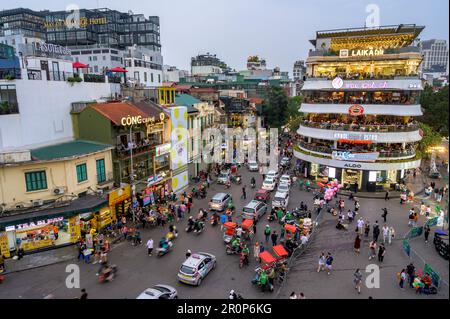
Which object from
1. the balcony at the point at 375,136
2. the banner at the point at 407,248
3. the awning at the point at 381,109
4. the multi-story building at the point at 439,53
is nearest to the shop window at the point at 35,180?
the multi-story building at the point at 439,53

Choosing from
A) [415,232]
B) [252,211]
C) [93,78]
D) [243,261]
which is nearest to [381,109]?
[415,232]

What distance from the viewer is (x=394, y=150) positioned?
136ft

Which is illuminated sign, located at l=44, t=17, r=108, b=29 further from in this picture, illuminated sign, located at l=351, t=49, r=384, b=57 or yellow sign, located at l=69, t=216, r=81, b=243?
yellow sign, located at l=69, t=216, r=81, b=243

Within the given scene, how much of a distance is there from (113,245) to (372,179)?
106 feet

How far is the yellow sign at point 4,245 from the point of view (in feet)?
75.5

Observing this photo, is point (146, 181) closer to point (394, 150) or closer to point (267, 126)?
point (394, 150)

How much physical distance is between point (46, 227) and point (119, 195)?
6.62 metres

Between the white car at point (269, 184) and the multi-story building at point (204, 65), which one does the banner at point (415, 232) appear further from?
the multi-story building at point (204, 65)

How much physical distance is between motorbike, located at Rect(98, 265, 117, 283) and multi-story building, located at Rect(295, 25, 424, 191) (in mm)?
31256

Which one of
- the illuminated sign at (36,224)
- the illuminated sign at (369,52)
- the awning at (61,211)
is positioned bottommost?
the illuminated sign at (36,224)

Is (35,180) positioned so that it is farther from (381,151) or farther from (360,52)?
(360,52)

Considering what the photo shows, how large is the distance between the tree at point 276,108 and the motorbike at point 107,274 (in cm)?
6538
